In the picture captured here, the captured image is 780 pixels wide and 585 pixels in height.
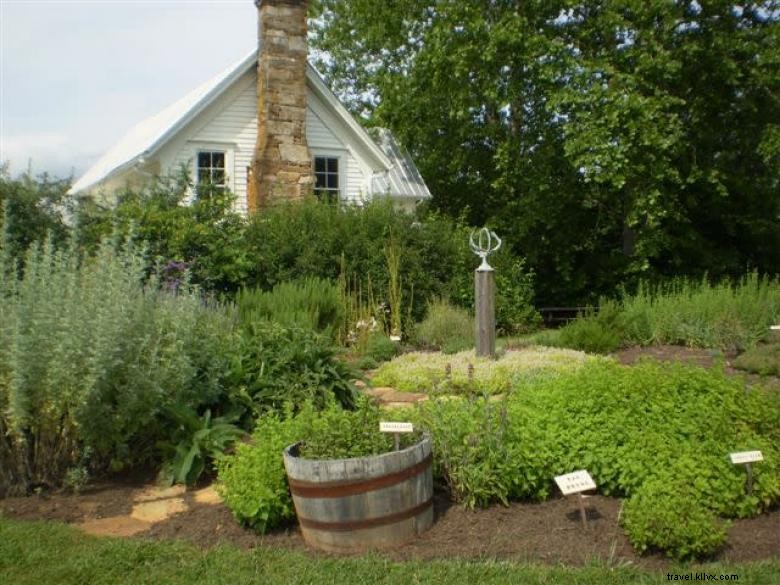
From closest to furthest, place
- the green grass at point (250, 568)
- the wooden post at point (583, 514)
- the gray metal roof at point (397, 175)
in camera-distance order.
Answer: the green grass at point (250, 568) → the wooden post at point (583, 514) → the gray metal roof at point (397, 175)

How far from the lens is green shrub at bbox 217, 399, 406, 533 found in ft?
13.8

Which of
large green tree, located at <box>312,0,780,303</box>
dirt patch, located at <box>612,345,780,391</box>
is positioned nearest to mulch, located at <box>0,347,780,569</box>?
dirt patch, located at <box>612,345,780,391</box>

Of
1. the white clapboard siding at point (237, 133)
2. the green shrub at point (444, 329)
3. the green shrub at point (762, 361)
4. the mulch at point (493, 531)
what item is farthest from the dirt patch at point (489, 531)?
the white clapboard siding at point (237, 133)

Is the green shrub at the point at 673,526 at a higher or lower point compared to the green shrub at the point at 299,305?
lower

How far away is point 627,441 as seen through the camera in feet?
14.8

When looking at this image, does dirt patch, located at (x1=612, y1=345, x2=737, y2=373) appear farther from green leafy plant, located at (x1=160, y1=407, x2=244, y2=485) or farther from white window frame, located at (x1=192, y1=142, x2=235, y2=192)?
white window frame, located at (x1=192, y1=142, x2=235, y2=192)

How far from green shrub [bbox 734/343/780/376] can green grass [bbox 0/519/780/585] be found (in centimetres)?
492

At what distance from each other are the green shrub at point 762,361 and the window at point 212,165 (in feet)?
35.3

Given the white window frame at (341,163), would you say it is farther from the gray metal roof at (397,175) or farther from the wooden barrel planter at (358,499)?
the wooden barrel planter at (358,499)

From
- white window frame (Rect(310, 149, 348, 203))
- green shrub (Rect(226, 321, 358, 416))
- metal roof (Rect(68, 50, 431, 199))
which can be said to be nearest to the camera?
green shrub (Rect(226, 321, 358, 416))

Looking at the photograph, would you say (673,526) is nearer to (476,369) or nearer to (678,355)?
(476,369)

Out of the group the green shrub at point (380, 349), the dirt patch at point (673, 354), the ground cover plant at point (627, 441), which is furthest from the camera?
the green shrub at point (380, 349)

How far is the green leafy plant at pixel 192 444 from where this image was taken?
200 inches

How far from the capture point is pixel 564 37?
17781mm
